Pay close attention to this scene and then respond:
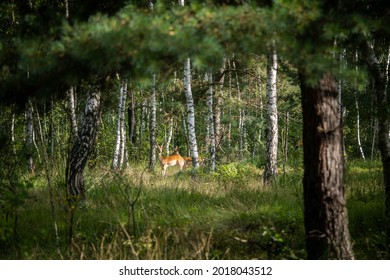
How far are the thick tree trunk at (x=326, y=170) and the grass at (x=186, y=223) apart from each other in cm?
49

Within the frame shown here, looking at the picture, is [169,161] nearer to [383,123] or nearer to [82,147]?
[82,147]

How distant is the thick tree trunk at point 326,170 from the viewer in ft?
13.6

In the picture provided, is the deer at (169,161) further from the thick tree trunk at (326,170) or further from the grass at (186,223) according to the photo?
the thick tree trunk at (326,170)

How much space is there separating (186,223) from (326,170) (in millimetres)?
2544

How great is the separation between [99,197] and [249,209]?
10.0 ft

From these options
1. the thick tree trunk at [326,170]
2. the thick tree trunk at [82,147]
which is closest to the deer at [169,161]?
the thick tree trunk at [82,147]

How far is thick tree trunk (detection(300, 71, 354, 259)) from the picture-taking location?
4.14m

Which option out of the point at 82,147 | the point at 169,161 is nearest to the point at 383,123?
the point at 82,147

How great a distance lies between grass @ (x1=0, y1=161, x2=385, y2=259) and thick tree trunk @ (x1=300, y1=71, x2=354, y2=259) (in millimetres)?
495

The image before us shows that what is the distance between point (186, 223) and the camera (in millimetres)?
6023

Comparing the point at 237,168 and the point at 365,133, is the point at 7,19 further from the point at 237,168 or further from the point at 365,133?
the point at 365,133

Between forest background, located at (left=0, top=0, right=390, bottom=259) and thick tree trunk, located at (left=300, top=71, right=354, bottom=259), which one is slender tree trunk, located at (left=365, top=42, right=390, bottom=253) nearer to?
forest background, located at (left=0, top=0, right=390, bottom=259)
